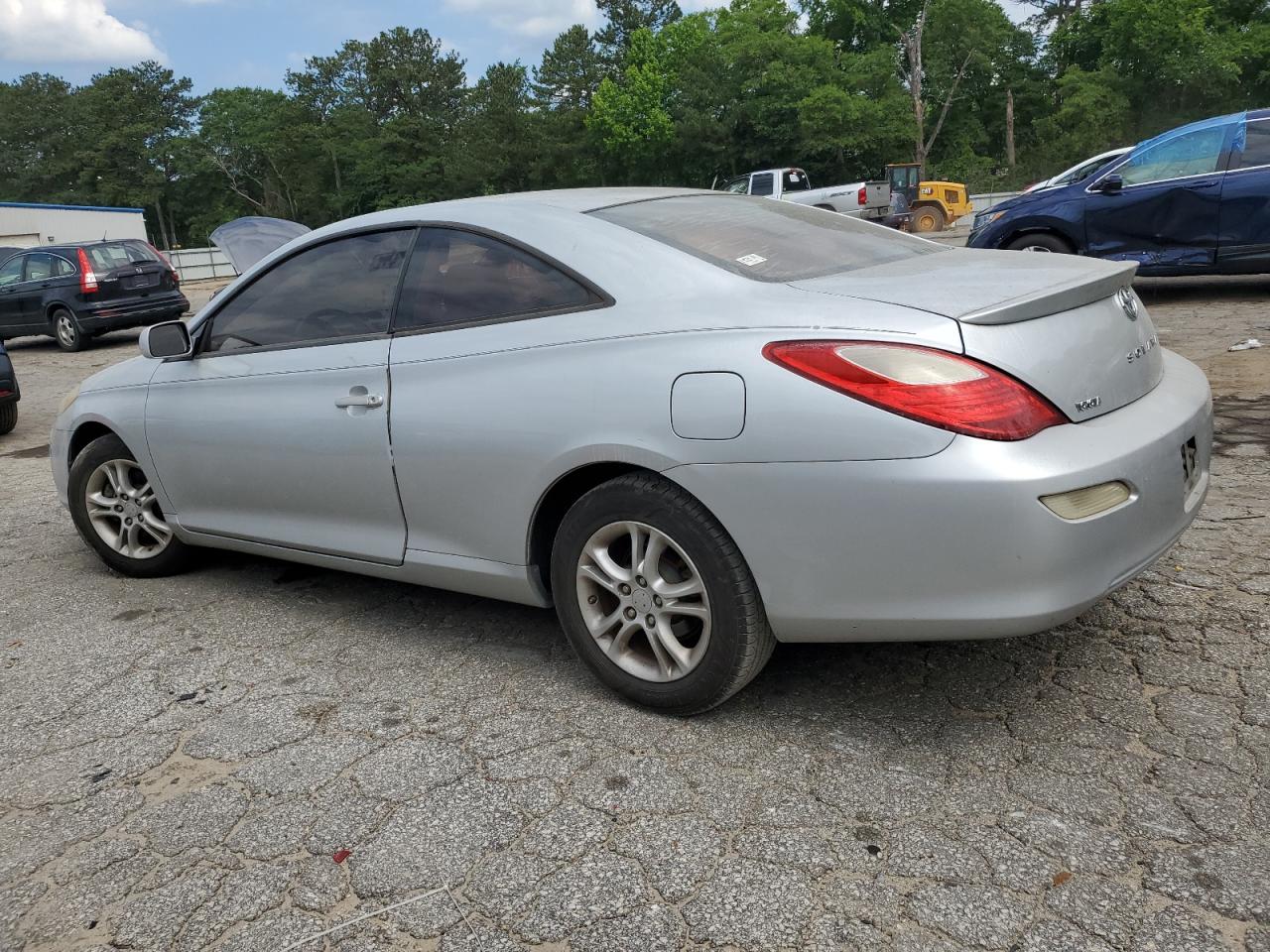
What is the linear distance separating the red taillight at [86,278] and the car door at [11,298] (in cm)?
140

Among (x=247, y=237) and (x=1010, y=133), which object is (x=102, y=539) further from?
(x=1010, y=133)

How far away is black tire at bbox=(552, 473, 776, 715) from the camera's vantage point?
8.76ft

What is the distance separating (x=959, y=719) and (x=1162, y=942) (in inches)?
35.8

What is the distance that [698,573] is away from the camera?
8.93 ft

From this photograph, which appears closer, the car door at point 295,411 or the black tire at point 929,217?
the car door at point 295,411

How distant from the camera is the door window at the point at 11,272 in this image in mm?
15773

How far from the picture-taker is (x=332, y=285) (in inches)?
147

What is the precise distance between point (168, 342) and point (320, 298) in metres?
0.79

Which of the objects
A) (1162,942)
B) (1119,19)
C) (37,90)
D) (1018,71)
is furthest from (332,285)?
(37,90)

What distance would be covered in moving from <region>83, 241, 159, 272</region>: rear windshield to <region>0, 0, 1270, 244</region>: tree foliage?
1544 inches

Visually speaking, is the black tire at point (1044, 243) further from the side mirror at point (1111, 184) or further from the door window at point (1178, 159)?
the door window at point (1178, 159)

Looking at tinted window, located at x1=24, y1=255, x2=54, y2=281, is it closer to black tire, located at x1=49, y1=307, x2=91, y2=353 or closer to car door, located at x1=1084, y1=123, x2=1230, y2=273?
black tire, located at x1=49, y1=307, x2=91, y2=353

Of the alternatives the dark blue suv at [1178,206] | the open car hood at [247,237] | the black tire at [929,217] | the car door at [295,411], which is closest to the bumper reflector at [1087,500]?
the car door at [295,411]

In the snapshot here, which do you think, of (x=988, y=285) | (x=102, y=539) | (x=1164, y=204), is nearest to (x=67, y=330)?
(x=102, y=539)
